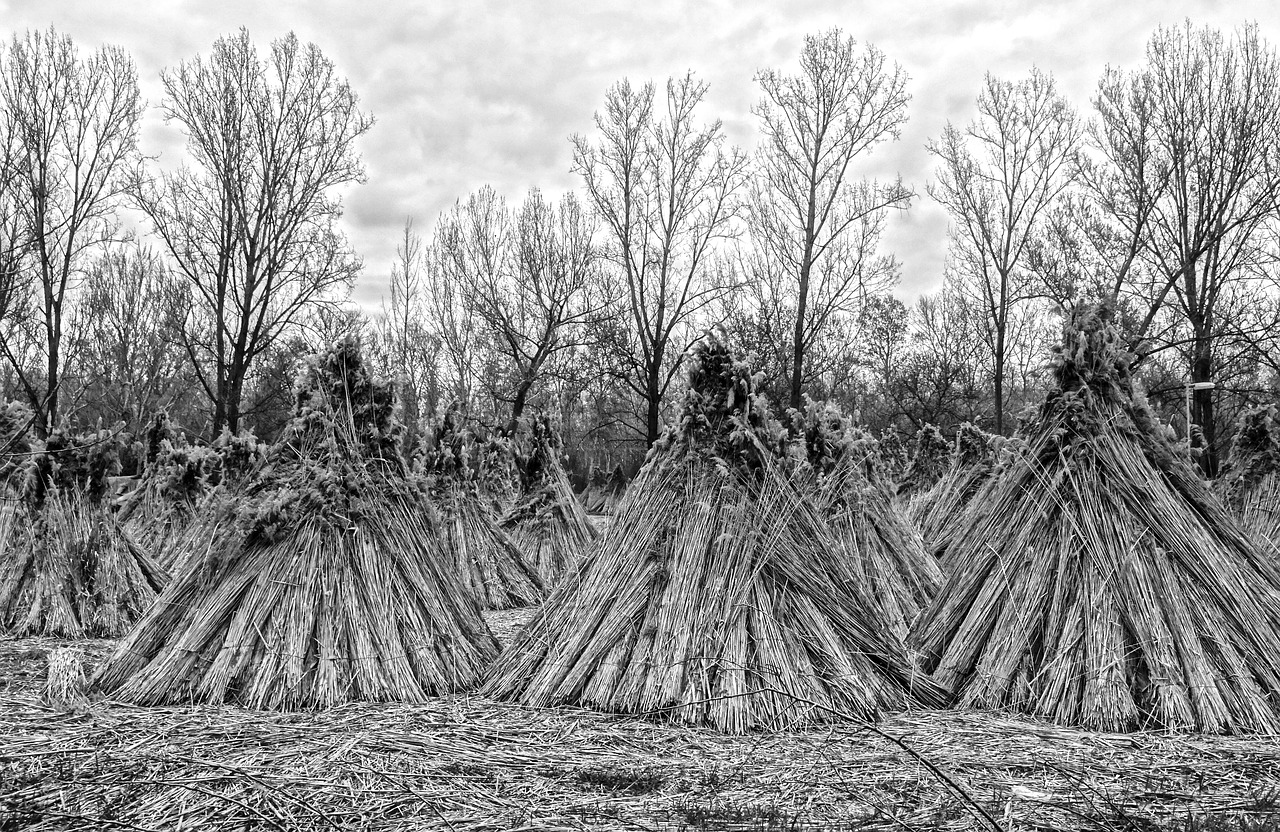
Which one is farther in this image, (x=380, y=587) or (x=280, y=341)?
(x=280, y=341)

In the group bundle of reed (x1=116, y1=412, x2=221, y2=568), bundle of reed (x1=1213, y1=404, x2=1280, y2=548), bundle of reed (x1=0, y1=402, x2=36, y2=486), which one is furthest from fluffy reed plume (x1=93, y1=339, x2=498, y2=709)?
bundle of reed (x1=1213, y1=404, x2=1280, y2=548)

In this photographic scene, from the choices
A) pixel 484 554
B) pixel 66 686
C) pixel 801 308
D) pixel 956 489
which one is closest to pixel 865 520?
pixel 956 489

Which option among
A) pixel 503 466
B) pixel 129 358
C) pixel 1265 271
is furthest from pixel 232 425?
pixel 1265 271

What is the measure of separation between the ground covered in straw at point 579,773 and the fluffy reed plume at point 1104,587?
1.09ft

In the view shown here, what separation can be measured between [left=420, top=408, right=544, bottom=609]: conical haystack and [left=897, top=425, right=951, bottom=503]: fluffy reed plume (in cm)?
787

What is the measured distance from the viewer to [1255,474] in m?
9.39

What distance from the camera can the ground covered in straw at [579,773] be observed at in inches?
117

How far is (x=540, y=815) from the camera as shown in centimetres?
304

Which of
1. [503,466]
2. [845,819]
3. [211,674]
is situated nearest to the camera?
Answer: [845,819]

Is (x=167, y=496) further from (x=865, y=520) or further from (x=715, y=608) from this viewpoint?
(x=715, y=608)

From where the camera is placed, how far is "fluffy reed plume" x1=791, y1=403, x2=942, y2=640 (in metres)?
7.58

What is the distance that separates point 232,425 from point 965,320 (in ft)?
96.3

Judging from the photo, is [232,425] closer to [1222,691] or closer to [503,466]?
[503,466]

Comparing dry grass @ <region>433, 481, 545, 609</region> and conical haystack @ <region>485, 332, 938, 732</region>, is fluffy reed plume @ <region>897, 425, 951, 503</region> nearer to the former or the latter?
dry grass @ <region>433, 481, 545, 609</region>
